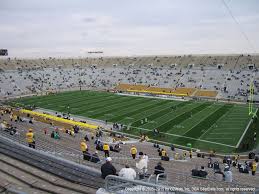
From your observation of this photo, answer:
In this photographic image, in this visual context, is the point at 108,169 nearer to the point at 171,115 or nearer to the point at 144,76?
the point at 171,115

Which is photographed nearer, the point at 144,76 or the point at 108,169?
the point at 108,169

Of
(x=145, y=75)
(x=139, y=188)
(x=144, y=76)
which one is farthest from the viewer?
(x=145, y=75)

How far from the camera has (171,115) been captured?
156 ft

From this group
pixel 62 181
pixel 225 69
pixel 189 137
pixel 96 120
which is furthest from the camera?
pixel 225 69

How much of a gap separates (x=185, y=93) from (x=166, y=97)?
6.75 meters

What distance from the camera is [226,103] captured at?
59.3m

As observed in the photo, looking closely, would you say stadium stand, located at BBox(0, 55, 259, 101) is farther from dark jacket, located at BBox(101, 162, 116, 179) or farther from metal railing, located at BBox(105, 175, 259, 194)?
dark jacket, located at BBox(101, 162, 116, 179)

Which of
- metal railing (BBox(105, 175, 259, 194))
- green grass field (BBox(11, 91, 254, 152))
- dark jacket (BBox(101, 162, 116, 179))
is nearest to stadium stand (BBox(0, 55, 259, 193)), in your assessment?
green grass field (BBox(11, 91, 254, 152))

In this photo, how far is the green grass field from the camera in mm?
35719

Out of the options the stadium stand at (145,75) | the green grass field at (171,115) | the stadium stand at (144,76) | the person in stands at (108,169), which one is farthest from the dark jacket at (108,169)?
the stadium stand at (145,75)

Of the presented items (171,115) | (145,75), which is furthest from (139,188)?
(145,75)

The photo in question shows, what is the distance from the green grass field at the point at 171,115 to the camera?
35719 millimetres

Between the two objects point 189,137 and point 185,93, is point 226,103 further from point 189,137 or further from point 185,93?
point 189,137

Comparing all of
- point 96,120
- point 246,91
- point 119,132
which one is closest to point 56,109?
point 96,120
